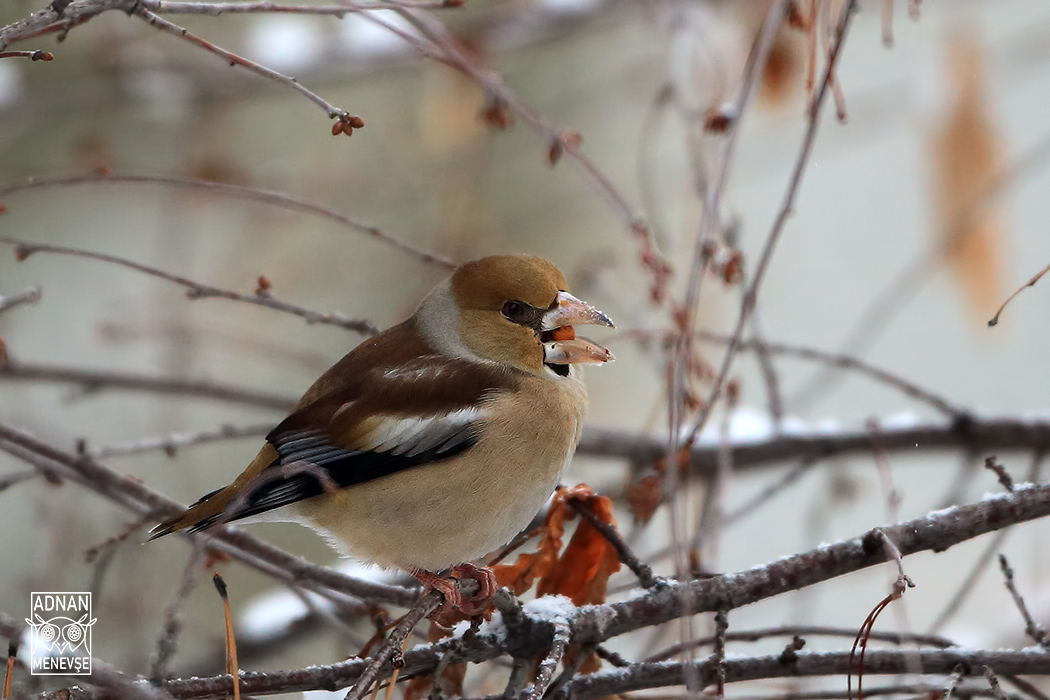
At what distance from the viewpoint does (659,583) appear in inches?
120

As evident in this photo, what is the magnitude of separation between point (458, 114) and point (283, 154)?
544cm

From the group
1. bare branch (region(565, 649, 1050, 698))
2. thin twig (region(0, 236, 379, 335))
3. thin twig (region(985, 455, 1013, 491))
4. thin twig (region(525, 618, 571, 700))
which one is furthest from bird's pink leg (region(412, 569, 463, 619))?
thin twig (region(985, 455, 1013, 491))

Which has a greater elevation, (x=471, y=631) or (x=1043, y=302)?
(x=1043, y=302)

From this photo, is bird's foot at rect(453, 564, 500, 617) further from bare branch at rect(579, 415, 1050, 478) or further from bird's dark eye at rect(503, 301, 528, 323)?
bare branch at rect(579, 415, 1050, 478)

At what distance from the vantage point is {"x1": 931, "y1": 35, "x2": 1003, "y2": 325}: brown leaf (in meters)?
5.39

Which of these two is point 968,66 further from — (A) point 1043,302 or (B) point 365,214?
(A) point 1043,302

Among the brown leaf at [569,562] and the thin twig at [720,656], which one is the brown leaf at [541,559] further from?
the thin twig at [720,656]

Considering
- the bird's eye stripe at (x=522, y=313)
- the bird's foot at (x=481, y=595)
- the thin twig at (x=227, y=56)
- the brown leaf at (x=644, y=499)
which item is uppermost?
the bird's eye stripe at (x=522, y=313)

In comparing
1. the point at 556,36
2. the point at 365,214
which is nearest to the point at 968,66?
the point at 556,36

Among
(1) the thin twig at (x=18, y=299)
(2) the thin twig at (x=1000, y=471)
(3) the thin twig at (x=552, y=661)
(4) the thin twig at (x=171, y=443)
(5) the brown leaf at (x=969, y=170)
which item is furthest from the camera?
(5) the brown leaf at (x=969, y=170)

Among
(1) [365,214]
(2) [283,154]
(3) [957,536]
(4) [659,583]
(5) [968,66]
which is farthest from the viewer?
(2) [283,154]

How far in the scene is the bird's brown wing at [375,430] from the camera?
326 cm

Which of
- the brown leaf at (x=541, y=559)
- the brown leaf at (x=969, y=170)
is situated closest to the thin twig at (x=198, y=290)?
the brown leaf at (x=541, y=559)

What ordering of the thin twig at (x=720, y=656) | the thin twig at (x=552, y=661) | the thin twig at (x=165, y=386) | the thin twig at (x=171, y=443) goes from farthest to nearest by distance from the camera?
1. the thin twig at (x=165, y=386)
2. the thin twig at (x=171, y=443)
3. the thin twig at (x=720, y=656)
4. the thin twig at (x=552, y=661)
